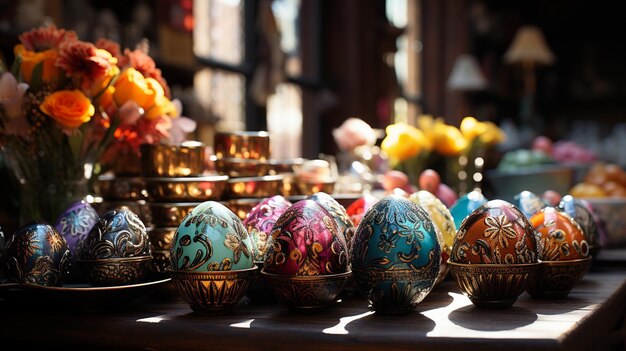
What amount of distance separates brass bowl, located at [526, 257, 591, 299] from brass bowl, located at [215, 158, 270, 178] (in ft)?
1.49

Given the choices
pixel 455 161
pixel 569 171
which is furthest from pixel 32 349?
pixel 569 171

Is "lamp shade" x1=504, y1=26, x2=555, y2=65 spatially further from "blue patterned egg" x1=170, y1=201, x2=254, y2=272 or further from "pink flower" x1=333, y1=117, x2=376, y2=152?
"blue patterned egg" x1=170, y1=201, x2=254, y2=272

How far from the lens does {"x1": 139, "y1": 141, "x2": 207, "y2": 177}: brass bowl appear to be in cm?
112

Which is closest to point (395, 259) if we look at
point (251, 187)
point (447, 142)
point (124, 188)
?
point (251, 187)

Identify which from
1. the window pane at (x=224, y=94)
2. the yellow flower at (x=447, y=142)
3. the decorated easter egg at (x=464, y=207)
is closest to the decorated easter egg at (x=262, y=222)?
the decorated easter egg at (x=464, y=207)

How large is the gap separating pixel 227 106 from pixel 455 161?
1632 millimetres

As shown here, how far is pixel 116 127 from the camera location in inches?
49.3

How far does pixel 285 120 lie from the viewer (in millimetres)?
4211

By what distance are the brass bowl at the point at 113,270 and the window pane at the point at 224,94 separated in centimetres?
227

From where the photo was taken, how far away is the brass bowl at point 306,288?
0.89 meters

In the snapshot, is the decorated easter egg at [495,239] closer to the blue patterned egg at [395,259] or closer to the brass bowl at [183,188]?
the blue patterned egg at [395,259]

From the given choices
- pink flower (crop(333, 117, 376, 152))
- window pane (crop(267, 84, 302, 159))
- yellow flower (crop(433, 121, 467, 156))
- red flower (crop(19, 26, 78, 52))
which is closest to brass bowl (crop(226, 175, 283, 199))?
red flower (crop(19, 26, 78, 52))

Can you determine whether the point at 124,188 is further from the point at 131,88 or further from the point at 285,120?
the point at 285,120

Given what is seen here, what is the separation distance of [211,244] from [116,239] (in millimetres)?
129
